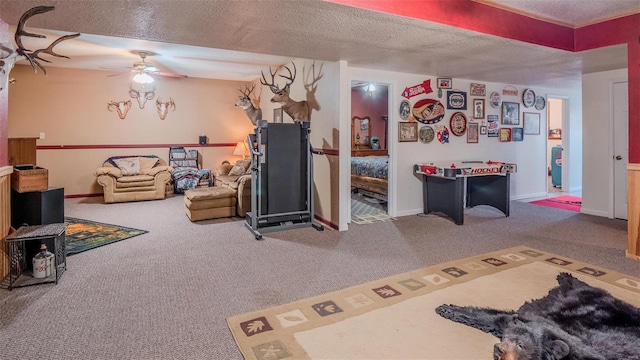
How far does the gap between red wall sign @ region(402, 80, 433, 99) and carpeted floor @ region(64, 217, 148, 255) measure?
423 centimetres

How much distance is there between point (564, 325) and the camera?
2193mm

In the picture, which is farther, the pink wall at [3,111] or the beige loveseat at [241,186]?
the beige loveseat at [241,186]

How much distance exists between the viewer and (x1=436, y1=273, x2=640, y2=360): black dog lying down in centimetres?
186

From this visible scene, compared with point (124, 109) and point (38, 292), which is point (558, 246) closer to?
point (38, 292)

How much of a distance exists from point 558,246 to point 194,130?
287 inches

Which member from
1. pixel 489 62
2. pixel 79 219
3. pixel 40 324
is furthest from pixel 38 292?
pixel 489 62

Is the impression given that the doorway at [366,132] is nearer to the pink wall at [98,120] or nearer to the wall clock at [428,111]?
the wall clock at [428,111]

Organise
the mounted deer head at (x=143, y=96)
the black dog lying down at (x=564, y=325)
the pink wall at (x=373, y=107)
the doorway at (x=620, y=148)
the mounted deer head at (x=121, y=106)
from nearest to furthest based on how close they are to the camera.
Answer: the black dog lying down at (x=564, y=325)
the doorway at (x=620, y=148)
the mounted deer head at (x=121, y=106)
the mounted deer head at (x=143, y=96)
the pink wall at (x=373, y=107)

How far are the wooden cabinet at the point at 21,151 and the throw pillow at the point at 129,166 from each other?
1.84 meters

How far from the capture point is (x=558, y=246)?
3.90 meters

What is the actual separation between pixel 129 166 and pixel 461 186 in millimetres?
6161

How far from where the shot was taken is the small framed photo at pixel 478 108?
6.21 meters

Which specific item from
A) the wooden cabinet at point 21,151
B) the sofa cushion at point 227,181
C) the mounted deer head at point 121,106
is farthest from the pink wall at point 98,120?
the wooden cabinet at point 21,151

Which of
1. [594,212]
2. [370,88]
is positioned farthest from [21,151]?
[594,212]
